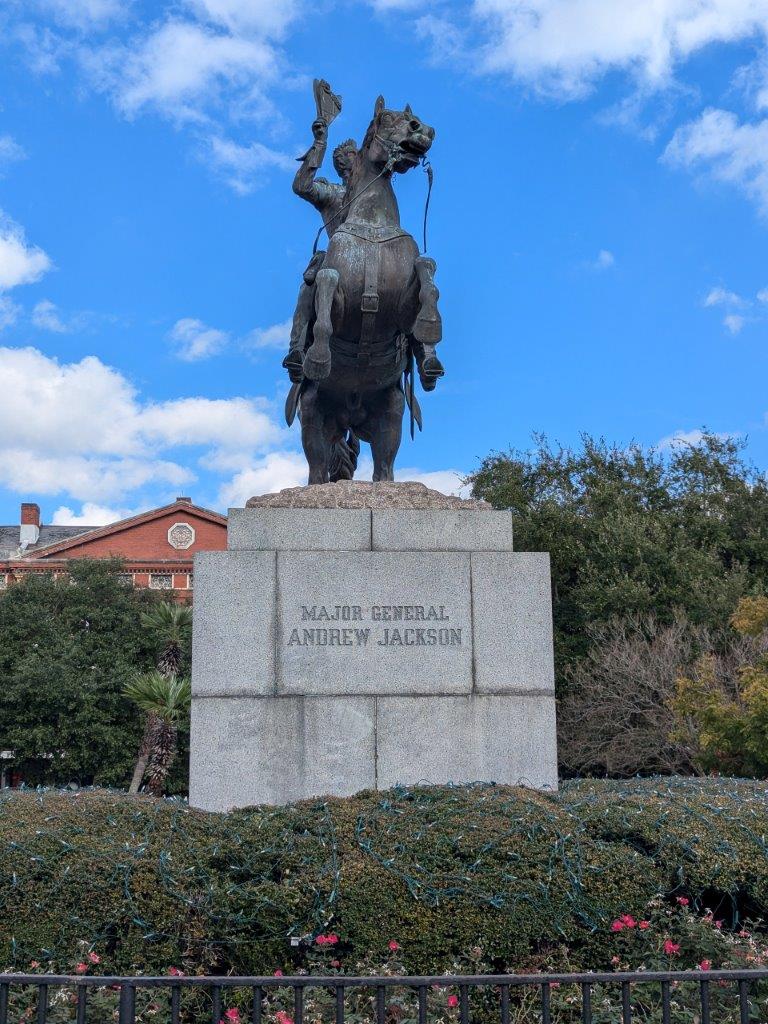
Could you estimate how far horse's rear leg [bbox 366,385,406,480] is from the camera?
33.1ft

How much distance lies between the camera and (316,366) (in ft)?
30.3

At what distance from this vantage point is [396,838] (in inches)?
214

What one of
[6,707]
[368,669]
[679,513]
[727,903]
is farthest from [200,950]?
[6,707]

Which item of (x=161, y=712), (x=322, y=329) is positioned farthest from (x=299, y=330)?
(x=161, y=712)

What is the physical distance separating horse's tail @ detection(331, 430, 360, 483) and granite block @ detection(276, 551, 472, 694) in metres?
2.12

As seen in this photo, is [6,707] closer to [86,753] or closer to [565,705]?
[86,753]

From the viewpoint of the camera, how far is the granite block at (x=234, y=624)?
817cm

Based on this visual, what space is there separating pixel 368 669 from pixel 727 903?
11.2 ft

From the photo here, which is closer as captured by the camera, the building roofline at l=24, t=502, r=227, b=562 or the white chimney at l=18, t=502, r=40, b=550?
the building roofline at l=24, t=502, r=227, b=562

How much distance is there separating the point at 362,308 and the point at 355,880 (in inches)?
220

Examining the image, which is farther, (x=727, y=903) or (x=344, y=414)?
(x=344, y=414)

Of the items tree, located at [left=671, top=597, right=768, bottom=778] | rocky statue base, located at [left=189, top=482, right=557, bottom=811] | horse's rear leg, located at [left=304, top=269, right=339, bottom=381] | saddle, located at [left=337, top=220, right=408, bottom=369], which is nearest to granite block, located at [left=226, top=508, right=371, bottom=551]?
rocky statue base, located at [left=189, top=482, right=557, bottom=811]

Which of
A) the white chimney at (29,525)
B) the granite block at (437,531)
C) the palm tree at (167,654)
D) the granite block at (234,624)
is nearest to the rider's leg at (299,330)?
the granite block at (437,531)

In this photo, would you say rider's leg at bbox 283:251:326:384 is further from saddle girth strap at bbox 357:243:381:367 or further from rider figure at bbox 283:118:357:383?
saddle girth strap at bbox 357:243:381:367
